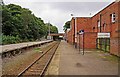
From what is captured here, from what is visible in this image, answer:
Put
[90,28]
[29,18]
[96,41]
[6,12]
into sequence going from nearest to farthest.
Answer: [96,41] → [90,28] → [6,12] → [29,18]

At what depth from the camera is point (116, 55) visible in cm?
2083

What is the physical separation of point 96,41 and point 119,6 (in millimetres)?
9890

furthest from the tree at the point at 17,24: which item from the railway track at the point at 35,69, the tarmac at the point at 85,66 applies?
the tarmac at the point at 85,66

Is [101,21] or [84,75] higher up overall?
[101,21]

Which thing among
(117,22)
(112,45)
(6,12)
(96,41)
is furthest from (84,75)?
(6,12)

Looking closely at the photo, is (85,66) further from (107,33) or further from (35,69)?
(107,33)

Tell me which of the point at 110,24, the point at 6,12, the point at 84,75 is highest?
the point at 6,12

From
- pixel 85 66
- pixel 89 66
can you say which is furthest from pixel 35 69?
pixel 89 66

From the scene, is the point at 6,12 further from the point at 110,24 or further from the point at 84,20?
the point at 110,24

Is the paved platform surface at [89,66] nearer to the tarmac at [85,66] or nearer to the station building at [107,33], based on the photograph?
the tarmac at [85,66]

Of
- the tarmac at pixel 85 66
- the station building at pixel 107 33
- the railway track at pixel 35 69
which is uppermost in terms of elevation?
the station building at pixel 107 33

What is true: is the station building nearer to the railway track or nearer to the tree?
the railway track

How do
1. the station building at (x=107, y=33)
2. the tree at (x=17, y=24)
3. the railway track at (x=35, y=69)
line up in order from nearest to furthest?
1. the railway track at (x=35, y=69)
2. the station building at (x=107, y=33)
3. the tree at (x=17, y=24)

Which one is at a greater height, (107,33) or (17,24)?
(17,24)
